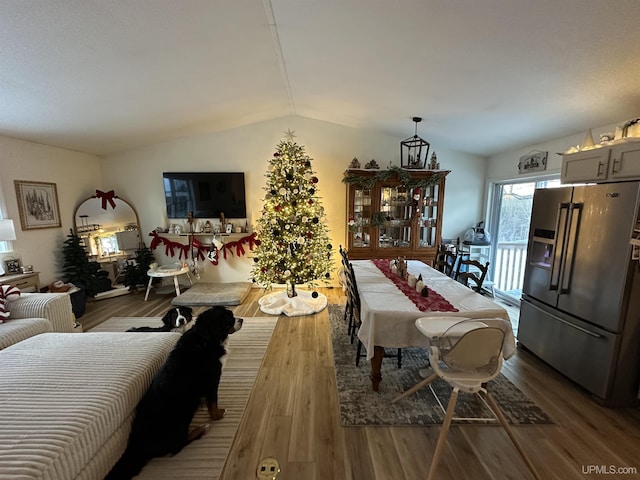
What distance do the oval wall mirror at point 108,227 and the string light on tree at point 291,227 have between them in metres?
2.55

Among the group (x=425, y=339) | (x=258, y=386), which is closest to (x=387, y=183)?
(x=425, y=339)

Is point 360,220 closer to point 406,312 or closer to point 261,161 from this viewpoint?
point 261,161

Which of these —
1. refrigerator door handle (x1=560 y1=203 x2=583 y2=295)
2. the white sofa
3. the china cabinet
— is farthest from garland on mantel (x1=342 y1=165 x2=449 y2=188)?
the white sofa

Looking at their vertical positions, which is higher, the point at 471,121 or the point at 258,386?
the point at 471,121

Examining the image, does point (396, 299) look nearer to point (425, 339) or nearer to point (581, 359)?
point (425, 339)

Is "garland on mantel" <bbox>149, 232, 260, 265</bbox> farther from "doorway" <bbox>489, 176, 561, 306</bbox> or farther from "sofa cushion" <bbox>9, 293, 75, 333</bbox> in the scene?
"doorway" <bbox>489, 176, 561, 306</bbox>

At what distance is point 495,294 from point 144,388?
189 inches

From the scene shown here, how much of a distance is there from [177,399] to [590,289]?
3146 mm

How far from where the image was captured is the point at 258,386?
2.29m

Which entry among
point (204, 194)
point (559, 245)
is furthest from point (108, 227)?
point (559, 245)

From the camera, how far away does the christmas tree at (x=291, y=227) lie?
376cm

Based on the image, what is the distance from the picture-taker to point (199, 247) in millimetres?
4699

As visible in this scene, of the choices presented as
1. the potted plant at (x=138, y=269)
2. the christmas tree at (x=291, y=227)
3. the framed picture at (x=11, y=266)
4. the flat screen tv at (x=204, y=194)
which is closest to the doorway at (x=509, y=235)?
the christmas tree at (x=291, y=227)

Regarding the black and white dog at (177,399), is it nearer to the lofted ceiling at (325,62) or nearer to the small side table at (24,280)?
the lofted ceiling at (325,62)
